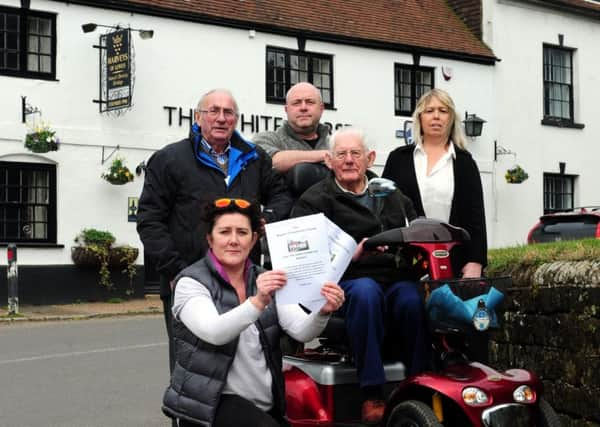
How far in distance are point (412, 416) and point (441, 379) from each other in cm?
22

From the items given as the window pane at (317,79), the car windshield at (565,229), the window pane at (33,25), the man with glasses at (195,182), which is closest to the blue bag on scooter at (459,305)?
the man with glasses at (195,182)

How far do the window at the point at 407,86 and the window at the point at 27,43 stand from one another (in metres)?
8.90

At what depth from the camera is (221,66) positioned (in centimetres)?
2200

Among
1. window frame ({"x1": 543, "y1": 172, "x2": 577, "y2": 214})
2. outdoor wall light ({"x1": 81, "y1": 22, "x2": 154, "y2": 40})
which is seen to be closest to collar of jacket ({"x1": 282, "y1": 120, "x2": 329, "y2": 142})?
outdoor wall light ({"x1": 81, "y1": 22, "x2": 154, "y2": 40})

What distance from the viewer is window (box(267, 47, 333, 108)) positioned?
23.0 meters

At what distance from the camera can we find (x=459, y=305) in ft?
15.4

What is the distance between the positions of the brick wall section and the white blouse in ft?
73.5

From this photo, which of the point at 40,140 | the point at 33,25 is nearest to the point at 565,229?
the point at 40,140

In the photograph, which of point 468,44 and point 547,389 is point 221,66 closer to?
point 468,44

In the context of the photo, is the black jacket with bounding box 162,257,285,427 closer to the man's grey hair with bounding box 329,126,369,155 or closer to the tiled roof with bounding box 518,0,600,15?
the man's grey hair with bounding box 329,126,369,155

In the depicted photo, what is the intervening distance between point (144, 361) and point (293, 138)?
5.75 m

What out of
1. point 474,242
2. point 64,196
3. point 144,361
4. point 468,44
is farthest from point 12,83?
point 474,242

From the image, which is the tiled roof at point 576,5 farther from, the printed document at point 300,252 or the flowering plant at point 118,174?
the printed document at point 300,252

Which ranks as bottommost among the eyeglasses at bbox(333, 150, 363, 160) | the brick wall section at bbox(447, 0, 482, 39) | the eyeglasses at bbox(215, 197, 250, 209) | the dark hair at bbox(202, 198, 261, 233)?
the dark hair at bbox(202, 198, 261, 233)
